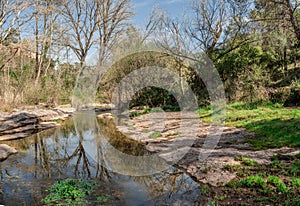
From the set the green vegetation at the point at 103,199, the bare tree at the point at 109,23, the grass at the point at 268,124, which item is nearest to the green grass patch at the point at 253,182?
the grass at the point at 268,124

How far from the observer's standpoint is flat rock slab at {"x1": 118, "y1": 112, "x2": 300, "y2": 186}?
5454 millimetres

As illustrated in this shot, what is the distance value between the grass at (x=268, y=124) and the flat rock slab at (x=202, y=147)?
329 mm

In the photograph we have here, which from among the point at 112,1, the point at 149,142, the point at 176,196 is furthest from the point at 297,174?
the point at 112,1

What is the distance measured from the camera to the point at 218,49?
1659 centimetres

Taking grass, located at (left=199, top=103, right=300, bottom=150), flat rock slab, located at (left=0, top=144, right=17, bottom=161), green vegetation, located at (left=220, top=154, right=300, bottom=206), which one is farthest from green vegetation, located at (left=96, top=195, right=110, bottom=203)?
grass, located at (left=199, top=103, right=300, bottom=150)

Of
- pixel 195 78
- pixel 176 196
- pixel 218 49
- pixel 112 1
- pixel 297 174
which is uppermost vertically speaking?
pixel 112 1

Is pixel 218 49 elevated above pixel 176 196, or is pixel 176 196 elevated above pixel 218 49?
pixel 218 49

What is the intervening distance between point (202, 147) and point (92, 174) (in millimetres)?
3170

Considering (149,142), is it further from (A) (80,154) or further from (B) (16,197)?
(B) (16,197)

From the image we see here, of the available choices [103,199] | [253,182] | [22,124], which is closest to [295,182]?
[253,182]

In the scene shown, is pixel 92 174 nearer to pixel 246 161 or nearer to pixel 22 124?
pixel 246 161

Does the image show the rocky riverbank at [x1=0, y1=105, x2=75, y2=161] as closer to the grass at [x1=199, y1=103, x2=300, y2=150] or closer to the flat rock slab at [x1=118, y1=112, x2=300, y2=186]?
the flat rock slab at [x1=118, y1=112, x2=300, y2=186]

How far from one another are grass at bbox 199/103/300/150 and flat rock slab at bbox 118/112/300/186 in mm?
329

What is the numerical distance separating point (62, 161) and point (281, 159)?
17.8ft
